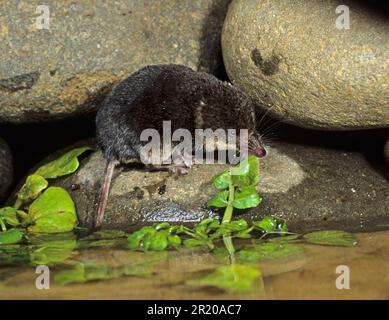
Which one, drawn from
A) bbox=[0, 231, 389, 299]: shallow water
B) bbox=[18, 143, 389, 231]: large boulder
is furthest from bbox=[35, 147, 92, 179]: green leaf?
bbox=[0, 231, 389, 299]: shallow water

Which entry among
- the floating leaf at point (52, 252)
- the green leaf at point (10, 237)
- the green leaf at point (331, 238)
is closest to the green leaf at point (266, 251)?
the green leaf at point (331, 238)

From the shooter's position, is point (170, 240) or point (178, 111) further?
point (178, 111)

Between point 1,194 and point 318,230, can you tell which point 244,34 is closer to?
point 318,230

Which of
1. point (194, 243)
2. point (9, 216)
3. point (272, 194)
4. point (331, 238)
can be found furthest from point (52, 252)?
point (331, 238)

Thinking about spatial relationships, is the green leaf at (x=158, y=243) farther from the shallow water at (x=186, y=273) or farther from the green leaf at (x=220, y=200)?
the green leaf at (x=220, y=200)
